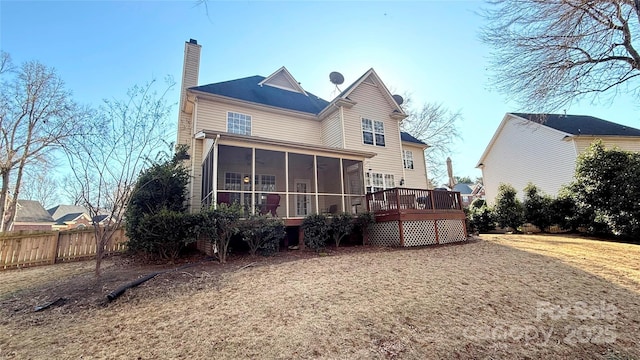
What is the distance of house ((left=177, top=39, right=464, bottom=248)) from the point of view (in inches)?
432

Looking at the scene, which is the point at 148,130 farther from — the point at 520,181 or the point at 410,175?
the point at 520,181

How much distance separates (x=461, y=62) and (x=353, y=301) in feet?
35.0

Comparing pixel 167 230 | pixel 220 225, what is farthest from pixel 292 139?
pixel 167 230

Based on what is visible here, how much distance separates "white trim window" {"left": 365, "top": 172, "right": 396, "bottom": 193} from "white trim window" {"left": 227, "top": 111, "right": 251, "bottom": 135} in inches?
236

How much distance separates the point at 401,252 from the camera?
812 centimetres

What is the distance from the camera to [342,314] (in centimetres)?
373

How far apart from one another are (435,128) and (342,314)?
2463cm

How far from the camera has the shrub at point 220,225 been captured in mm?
6977

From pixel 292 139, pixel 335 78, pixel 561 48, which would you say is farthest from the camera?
pixel 335 78

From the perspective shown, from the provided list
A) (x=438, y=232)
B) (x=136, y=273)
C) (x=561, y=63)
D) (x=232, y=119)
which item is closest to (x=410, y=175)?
(x=438, y=232)

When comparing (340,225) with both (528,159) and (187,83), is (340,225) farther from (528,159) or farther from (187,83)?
(528,159)

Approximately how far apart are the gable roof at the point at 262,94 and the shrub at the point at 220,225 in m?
6.50

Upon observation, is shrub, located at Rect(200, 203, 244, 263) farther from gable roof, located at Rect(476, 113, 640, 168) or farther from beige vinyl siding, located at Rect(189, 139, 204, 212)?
gable roof, located at Rect(476, 113, 640, 168)

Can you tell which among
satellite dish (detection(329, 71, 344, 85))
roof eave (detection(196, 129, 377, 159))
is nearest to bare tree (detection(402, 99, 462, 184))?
satellite dish (detection(329, 71, 344, 85))
